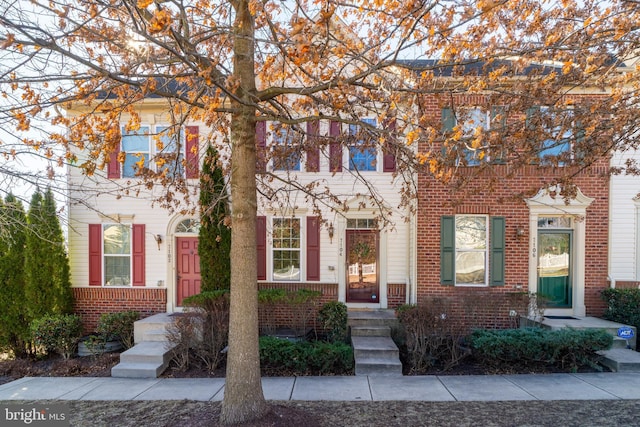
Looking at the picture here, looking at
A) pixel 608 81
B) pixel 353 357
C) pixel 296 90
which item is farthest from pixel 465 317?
pixel 296 90

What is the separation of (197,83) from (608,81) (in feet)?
19.0

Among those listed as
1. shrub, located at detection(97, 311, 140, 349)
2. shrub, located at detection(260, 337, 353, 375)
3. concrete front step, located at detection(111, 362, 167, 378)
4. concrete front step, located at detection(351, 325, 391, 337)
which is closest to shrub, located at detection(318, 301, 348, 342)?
concrete front step, located at detection(351, 325, 391, 337)

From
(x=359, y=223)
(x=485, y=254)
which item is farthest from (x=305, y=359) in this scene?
(x=485, y=254)

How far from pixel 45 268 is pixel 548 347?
425 inches

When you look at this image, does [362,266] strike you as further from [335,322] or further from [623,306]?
[623,306]

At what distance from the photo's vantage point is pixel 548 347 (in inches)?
260

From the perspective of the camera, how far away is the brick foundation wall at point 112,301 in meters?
9.43

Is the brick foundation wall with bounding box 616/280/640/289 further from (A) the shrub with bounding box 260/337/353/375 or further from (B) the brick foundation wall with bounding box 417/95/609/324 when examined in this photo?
(A) the shrub with bounding box 260/337/353/375

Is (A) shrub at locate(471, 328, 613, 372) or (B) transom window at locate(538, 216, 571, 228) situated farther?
(B) transom window at locate(538, 216, 571, 228)

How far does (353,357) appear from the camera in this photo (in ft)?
23.0

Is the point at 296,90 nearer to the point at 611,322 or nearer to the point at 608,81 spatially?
the point at 608,81

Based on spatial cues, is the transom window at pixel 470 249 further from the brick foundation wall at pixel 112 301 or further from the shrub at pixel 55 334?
the shrub at pixel 55 334

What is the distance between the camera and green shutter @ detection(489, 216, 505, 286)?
8.77 metres

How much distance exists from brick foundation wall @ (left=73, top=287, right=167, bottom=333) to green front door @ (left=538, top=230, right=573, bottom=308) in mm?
9404
